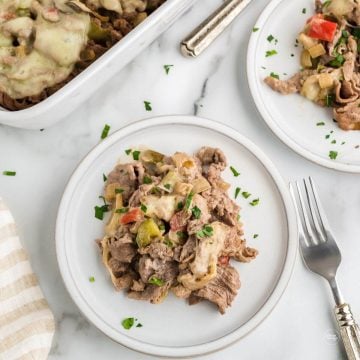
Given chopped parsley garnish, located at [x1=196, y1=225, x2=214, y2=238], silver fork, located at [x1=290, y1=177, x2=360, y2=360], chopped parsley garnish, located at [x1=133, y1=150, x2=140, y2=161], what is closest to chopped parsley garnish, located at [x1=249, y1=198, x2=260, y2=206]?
silver fork, located at [x1=290, y1=177, x2=360, y2=360]

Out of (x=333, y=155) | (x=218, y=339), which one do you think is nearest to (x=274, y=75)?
(x=333, y=155)

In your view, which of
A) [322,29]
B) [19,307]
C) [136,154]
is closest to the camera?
[19,307]

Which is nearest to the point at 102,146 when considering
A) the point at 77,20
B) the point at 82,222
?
the point at 82,222

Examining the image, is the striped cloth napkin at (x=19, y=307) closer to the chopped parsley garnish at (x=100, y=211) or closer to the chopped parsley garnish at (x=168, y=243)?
the chopped parsley garnish at (x=100, y=211)

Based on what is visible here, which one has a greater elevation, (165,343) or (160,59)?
(160,59)

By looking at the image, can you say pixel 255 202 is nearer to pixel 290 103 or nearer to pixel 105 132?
pixel 290 103

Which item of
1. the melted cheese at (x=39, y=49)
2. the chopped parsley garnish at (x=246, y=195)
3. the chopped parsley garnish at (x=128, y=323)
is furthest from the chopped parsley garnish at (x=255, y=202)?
the melted cheese at (x=39, y=49)

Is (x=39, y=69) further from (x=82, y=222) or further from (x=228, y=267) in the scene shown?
(x=228, y=267)
